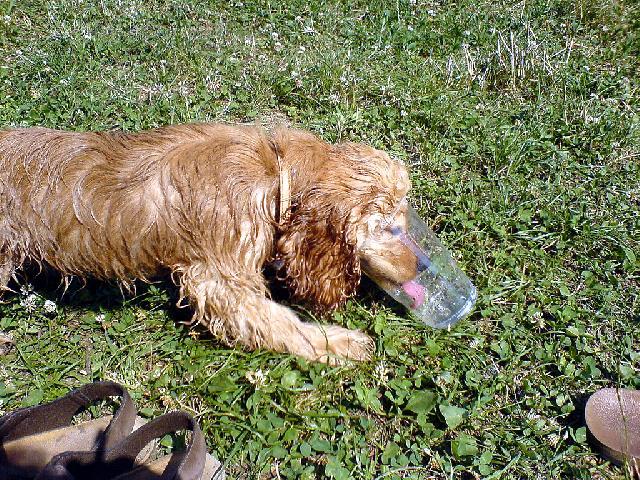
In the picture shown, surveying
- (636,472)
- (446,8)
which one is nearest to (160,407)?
(636,472)

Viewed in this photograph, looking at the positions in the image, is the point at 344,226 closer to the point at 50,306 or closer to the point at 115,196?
the point at 115,196

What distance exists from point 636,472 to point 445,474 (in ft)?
2.68

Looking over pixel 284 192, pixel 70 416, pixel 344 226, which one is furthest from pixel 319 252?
pixel 70 416

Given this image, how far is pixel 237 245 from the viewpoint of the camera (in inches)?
137

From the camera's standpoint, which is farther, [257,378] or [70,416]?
[257,378]

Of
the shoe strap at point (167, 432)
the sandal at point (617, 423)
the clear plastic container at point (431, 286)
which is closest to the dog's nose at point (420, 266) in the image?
the clear plastic container at point (431, 286)

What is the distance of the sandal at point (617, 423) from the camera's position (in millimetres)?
2945

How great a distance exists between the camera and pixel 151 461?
3.11 m

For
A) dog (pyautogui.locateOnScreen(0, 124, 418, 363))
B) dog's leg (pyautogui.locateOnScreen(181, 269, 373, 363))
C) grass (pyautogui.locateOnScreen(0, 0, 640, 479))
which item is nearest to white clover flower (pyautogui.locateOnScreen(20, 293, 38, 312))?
grass (pyautogui.locateOnScreen(0, 0, 640, 479))

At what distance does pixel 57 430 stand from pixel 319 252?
1516mm

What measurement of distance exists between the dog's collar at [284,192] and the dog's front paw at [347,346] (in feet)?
2.35

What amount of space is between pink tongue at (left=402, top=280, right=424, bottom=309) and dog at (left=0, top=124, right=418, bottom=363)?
0.07 metres

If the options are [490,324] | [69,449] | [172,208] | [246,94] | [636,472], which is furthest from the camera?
[246,94]

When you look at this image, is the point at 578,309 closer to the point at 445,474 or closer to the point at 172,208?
the point at 445,474
